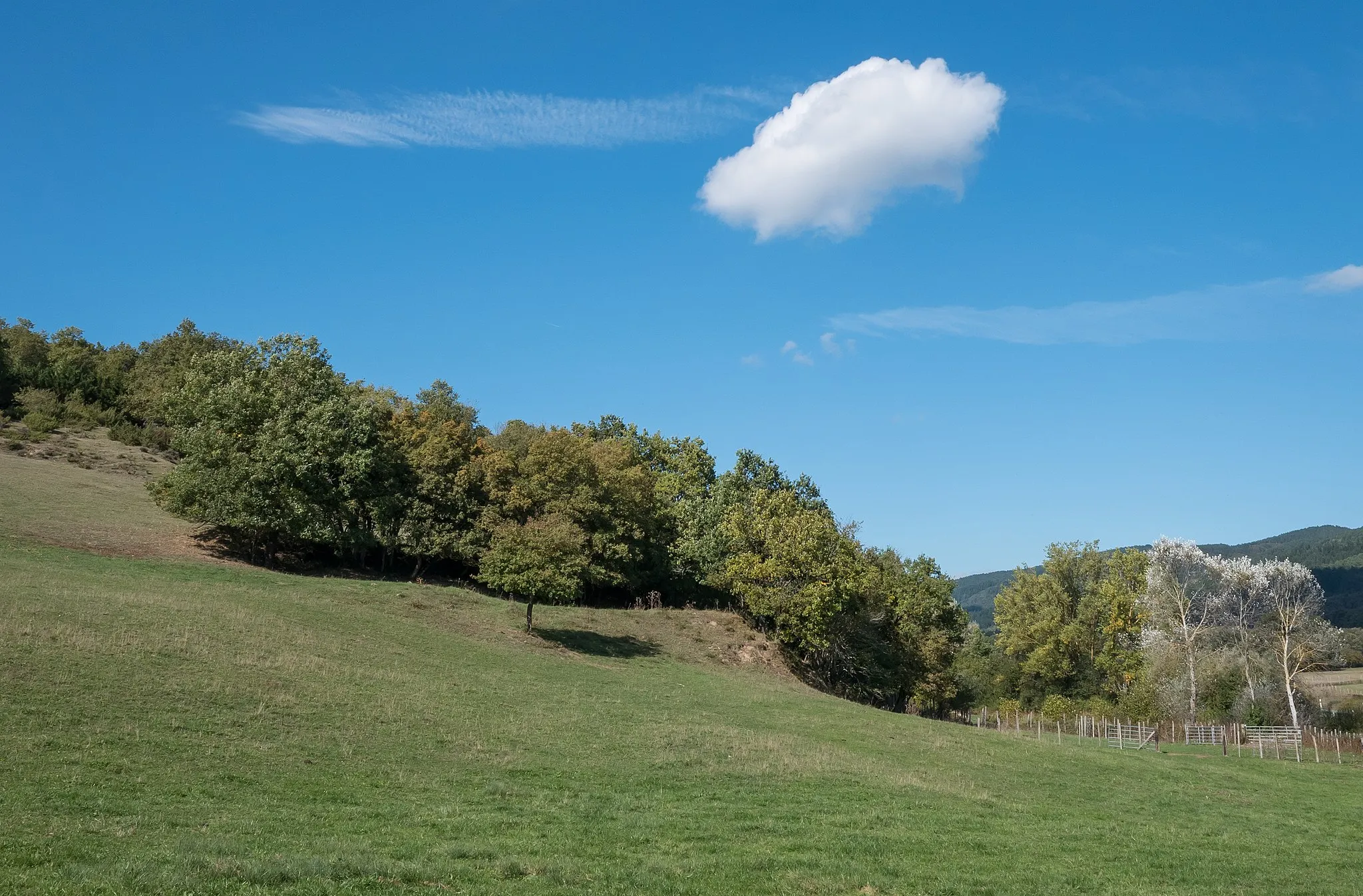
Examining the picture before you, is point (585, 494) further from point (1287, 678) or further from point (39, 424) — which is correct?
point (39, 424)

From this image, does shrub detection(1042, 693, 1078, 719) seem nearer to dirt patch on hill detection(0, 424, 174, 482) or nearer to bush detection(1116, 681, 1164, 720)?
bush detection(1116, 681, 1164, 720)

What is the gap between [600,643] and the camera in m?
56.3

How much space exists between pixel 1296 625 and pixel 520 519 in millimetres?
59352

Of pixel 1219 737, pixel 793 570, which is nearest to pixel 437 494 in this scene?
pixel 793 570

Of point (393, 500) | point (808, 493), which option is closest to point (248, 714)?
point (393, 500)

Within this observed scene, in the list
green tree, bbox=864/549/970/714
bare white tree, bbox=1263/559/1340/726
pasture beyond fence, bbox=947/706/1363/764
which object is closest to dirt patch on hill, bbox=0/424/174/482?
green tree, bbox=864/549/970/714

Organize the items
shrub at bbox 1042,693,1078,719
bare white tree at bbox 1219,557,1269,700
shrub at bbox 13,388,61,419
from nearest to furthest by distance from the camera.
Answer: bare white tree at bbox 1219,557,1269,700
shrub at bbox 1042,693,1078,719
shrub at bbox 13,388,61,419

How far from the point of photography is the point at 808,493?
3595 inches

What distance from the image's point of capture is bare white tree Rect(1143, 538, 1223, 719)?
7419cm

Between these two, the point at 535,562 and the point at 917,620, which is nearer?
the point at 535,562

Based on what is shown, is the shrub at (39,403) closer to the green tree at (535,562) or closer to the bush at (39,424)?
the bush at (39,424)

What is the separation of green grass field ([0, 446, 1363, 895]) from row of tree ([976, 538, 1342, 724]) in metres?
24.1

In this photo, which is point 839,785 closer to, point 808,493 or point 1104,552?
point 808,493

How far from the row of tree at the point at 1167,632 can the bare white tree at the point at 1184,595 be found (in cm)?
9
